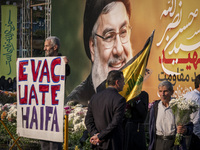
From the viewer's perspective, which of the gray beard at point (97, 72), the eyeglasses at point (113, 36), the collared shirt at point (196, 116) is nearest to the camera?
the collared shirt at point (196, 116)

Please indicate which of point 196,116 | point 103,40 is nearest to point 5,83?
point 103,40

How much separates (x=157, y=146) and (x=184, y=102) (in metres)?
0.73

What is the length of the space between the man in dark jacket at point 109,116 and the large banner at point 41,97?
1.37ft

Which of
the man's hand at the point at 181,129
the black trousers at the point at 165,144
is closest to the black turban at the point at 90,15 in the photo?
the black trousers at the point at 165,144

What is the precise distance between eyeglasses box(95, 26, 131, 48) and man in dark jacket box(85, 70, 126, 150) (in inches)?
253

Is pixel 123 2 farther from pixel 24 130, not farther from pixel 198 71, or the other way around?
pixel 24 130

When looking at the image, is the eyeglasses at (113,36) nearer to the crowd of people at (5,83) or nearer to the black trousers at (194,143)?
the black trousers at (194,143)

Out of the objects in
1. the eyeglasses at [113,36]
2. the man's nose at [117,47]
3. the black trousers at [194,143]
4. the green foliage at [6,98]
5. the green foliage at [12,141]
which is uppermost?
the eyeglasses at [113,36]

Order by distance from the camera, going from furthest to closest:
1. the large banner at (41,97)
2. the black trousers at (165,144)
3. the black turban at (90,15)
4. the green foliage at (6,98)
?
the green foliage at (6,98)
the black turban at (90,15)
the black trousers at (165,144)
the large banner at (41,97)

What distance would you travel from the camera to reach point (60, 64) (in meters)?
5.81

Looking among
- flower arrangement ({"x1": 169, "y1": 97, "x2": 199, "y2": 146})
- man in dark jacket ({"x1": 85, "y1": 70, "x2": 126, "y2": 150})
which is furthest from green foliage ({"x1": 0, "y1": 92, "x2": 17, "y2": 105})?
Result: flower arrangement ({"x1": 169, "y1": 97, "x2": 199, "y2": 146})

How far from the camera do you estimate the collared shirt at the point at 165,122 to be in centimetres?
598

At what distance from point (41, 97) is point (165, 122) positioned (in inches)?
62.5

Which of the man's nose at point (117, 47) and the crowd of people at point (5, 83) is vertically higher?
the man's nose at point (117, 47)
